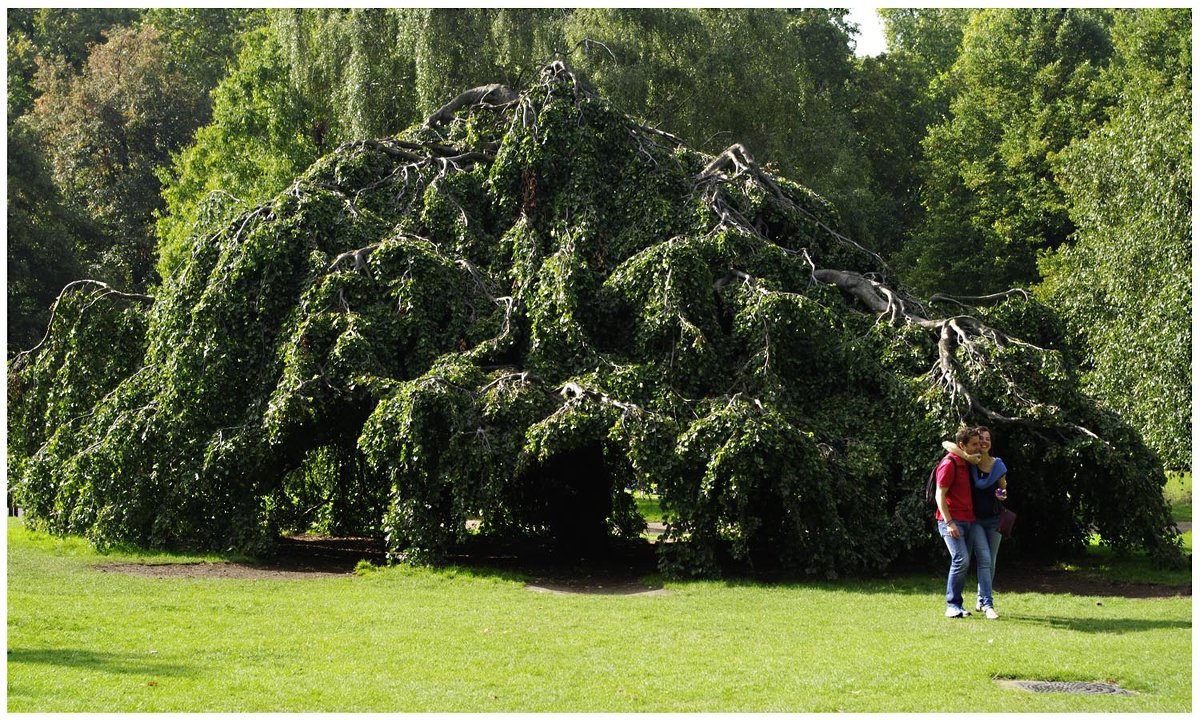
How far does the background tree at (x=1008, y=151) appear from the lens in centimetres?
3234

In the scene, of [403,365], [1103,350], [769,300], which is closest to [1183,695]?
[769,300]

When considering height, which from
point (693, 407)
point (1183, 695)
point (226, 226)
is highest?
point (226, 226)

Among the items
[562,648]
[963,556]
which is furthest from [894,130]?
[562,648]

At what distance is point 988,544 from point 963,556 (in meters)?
0.33

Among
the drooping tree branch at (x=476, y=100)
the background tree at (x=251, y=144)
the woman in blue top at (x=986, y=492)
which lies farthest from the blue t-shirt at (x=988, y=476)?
the background tree at (x=251, y=144)

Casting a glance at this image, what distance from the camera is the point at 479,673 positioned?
23.8ft

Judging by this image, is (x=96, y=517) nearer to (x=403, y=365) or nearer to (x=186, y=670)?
(x=403, y=365)

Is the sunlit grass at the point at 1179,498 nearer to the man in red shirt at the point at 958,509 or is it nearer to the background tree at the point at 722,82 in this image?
the background tree at the point at 722,82

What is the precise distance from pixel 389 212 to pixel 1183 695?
10.6 m

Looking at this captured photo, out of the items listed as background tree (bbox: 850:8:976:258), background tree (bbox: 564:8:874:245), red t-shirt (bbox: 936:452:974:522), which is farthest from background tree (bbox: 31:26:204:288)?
red t-shirt (bbox: 936:452:974:522)

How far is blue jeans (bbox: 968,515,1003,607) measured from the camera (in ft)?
30.4

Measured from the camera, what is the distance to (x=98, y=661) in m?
7.47

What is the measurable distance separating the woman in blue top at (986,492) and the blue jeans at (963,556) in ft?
0.16

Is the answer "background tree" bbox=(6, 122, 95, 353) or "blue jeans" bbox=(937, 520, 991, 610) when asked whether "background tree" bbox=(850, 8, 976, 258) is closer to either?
"background tree" bbox=(6, 122, 95, 353)
